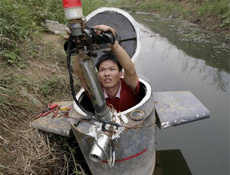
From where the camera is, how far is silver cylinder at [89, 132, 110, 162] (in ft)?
3.03

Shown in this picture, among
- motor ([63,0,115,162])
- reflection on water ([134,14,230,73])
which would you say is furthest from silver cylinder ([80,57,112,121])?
reflection on water ([134,14,230,73])

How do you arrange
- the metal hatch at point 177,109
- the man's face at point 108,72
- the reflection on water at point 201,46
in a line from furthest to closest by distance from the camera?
the reflection on water at point 201,46 → the metal hatch at point 177,109 → the man's face at point 108,72

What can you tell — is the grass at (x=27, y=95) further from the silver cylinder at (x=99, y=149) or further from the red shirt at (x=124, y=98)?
the silver cylinder at (x=99, y=149)

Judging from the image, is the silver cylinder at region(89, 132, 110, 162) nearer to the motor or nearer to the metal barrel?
the motor

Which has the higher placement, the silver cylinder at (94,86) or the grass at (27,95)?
the silver cylinder at (94,86)

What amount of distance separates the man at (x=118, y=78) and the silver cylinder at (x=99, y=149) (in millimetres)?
376

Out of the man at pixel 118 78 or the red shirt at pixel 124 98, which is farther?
the red shirt at pixel 124 98

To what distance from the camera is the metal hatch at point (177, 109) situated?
1.61m

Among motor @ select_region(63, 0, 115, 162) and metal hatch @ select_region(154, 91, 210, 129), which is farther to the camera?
metal hatch @ select_region(154, 91, 210, 129)

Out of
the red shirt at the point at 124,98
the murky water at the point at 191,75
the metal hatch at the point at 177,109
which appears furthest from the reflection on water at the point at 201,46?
the red shirt at the point at 124,98

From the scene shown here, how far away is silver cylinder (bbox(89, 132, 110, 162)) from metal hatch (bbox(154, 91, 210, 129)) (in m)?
0.74

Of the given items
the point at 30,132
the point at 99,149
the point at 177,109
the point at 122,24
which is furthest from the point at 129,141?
the point at 122,24

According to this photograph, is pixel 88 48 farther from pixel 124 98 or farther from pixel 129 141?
pixel 124 98

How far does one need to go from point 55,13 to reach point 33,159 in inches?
144
